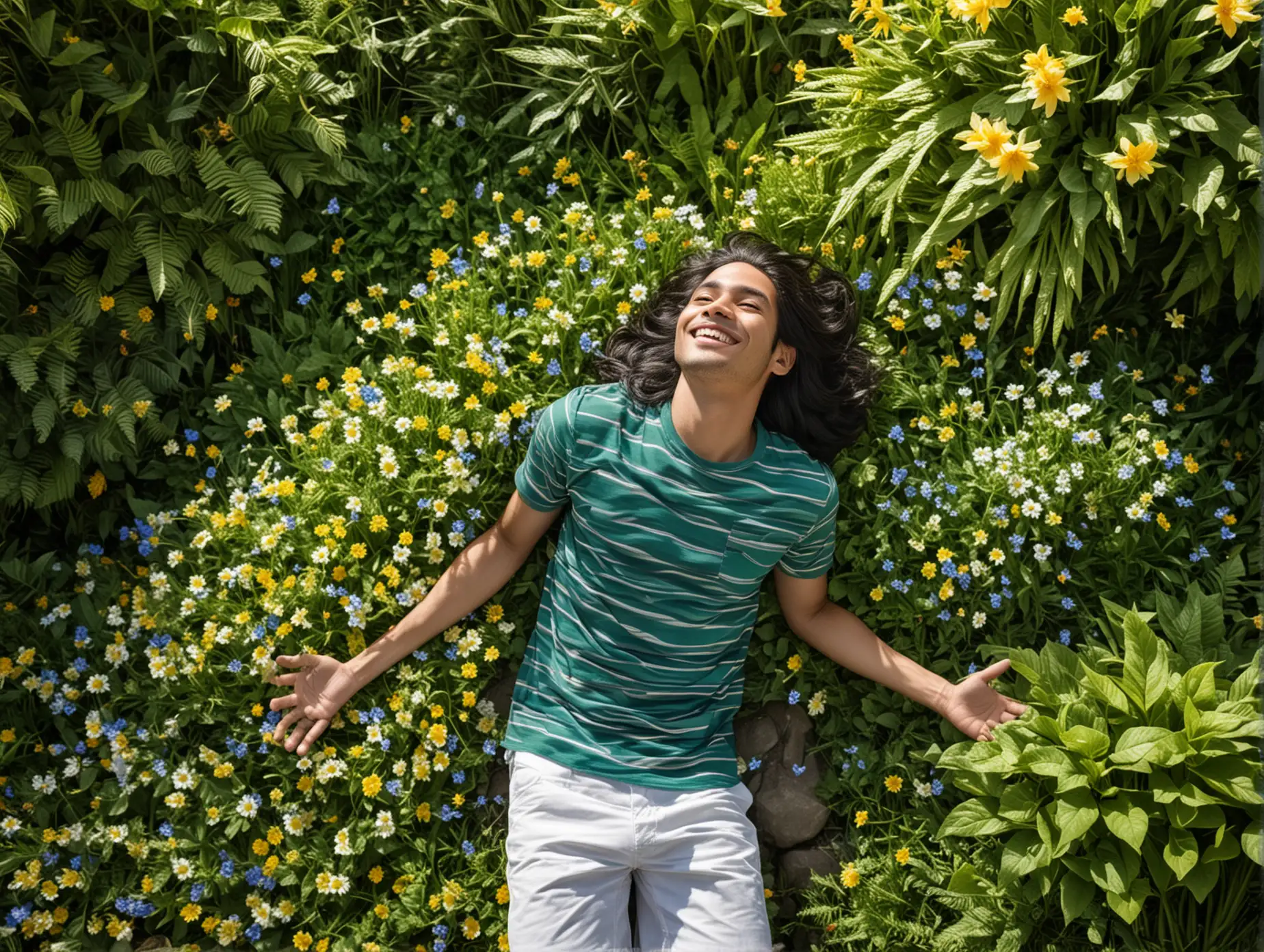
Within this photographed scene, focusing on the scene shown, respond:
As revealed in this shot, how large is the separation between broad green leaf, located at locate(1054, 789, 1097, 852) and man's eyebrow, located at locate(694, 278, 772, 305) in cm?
172

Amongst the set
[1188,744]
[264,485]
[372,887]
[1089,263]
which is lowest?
[372,887]

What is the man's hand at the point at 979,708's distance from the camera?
11.0 feet

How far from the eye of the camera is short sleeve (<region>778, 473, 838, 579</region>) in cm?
336

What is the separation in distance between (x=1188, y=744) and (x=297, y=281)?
361 cm

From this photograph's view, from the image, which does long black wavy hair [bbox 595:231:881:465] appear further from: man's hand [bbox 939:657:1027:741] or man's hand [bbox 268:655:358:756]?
man's hand [bbox 268:655:358:756]

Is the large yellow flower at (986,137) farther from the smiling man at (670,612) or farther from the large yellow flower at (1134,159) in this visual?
the smiling man at (670,612)

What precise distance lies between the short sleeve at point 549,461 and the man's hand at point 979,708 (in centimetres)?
141

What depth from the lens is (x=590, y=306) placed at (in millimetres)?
3945

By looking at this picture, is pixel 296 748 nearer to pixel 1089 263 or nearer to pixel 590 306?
pixel 590 306

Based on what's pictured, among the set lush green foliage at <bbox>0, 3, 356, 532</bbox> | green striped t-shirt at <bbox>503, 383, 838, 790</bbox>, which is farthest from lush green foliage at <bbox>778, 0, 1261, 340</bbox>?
lush green foliage at <bbox>0, 3, 356, 532</bbox>

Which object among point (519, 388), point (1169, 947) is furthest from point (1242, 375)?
point (519, 388)

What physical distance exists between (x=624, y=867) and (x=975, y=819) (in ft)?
3.56

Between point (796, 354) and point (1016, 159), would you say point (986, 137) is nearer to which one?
point (1016, 159)

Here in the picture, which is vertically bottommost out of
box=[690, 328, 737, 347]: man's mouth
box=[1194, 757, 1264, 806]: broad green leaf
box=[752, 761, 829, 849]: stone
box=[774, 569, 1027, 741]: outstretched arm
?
box=[752, 761, 829, 849]: stone
